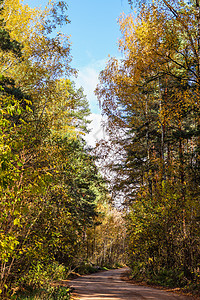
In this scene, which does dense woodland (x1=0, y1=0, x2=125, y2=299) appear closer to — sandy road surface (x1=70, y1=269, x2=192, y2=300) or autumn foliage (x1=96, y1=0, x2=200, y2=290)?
sandy road surface (x1=70, y1=269, x2=192, y2=300)

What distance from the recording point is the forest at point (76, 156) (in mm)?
5543

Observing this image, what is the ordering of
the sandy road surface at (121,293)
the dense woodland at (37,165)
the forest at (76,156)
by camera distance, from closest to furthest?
the dense woodland at (37,165), the forest at (76,156), the sandy road surface at (121,293)

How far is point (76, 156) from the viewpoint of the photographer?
33.9 ft

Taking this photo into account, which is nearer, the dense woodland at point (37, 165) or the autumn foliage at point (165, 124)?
the dense woodland at point (37, 165)

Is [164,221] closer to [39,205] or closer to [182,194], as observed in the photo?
[182,194]

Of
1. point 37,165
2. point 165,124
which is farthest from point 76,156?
point 165,124

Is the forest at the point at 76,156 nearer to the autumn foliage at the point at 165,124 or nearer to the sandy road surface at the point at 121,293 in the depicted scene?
the autumn foliage at the point at 165,124

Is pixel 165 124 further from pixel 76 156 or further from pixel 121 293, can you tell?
pixel 121 293

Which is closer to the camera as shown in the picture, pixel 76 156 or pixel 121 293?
pixel 121 293

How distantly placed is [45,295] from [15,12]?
15.7 meters

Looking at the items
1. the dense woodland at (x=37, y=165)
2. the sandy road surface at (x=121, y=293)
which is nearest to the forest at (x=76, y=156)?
the dense woodland at (x=37, y=165)

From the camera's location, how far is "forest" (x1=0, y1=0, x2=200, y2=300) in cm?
554

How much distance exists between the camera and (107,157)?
51.3 feet

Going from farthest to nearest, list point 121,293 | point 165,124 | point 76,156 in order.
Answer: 1. point 165,124
2. point 76,156
3. point 121,293
